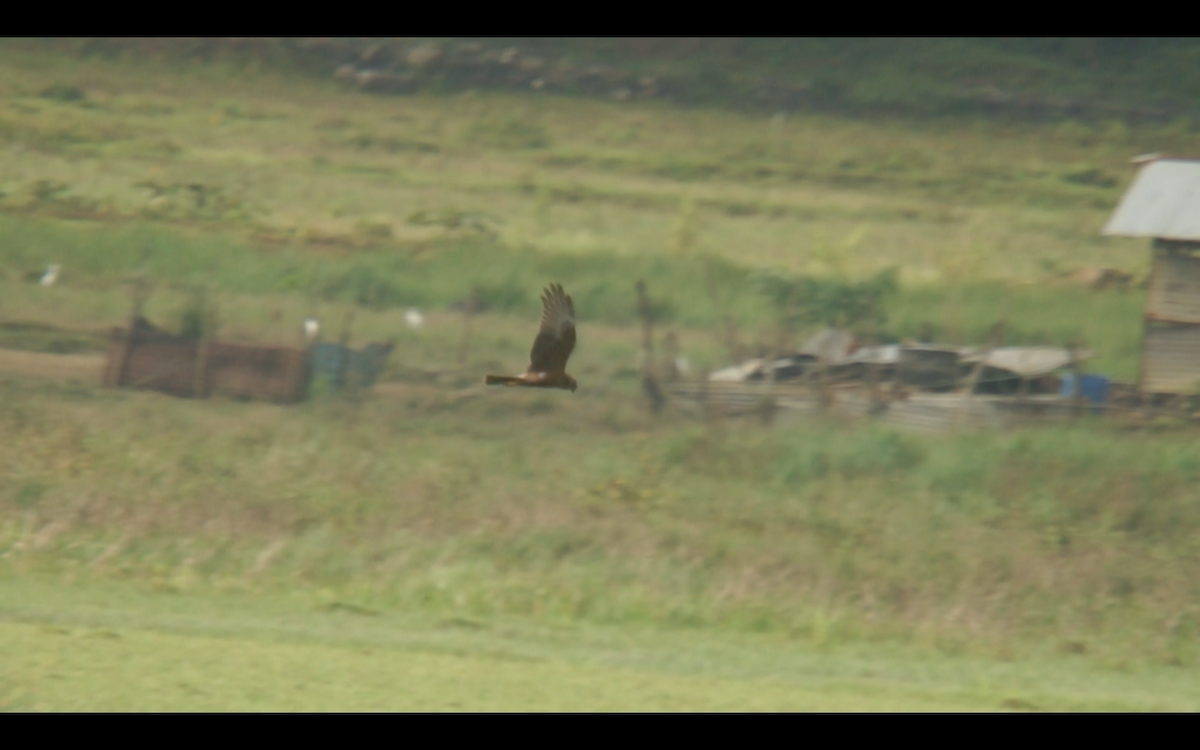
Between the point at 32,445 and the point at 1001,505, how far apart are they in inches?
488

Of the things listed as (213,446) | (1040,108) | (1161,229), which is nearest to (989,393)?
(1161,229)

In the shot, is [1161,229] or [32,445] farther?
[1161,229]

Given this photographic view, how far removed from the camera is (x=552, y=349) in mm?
8289

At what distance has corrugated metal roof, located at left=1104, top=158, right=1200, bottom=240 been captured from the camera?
26.8 m

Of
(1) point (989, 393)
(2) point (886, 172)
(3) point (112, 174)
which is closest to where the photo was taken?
(1) point (989, 393)

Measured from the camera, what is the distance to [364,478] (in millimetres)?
21234

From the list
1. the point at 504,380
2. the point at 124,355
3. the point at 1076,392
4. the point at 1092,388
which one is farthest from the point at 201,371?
the point at 504,380

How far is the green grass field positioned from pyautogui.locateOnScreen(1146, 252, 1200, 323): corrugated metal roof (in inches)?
52.8

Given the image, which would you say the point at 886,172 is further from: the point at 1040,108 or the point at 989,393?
the point at 989,393

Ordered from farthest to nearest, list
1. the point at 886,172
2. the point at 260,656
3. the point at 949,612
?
the point at 886,172 < the point at 949,612 < the point at 260,656

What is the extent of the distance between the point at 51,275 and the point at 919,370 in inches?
594

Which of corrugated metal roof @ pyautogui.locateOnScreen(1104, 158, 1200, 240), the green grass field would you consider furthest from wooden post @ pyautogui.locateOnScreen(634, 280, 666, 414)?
corrugated metal roof @ pyautogui.locateOnScreen(1104, 158, 1200, 240)

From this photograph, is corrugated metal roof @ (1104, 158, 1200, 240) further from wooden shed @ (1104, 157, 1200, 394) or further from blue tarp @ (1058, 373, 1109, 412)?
blue tarp @ (1058, 373, 1109, 412)

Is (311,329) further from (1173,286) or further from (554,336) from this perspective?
(554,336)
